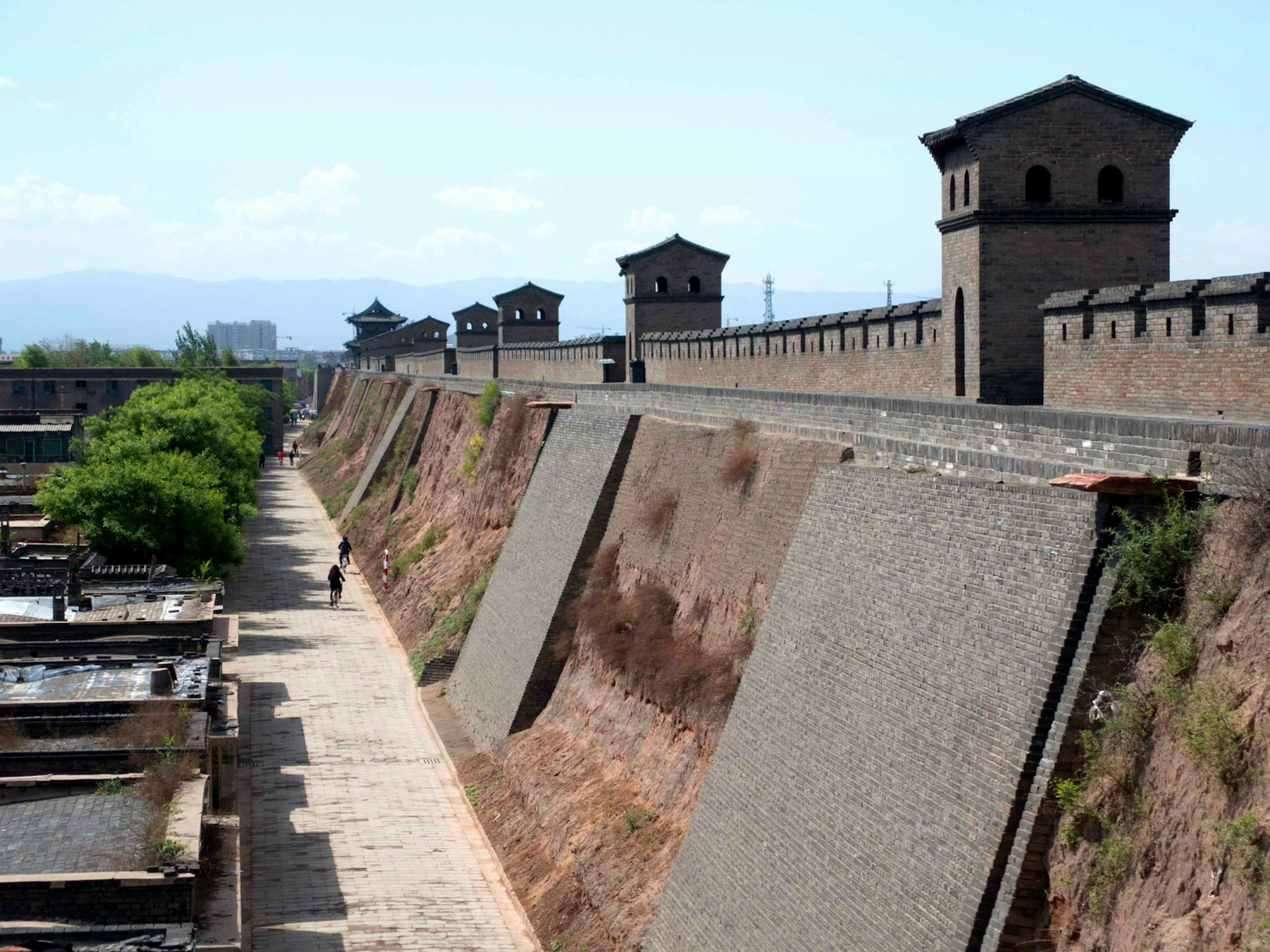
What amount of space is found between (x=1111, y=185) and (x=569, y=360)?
23054 millimetres

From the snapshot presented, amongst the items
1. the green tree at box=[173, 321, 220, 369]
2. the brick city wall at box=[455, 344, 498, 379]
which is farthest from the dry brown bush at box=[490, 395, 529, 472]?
the green tree at box=[173, 321, 220, 369]

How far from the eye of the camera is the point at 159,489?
1107 inches

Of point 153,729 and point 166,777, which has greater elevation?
point 153,729

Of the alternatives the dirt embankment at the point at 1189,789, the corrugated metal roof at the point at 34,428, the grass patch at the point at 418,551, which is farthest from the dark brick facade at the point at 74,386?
the dirt embankment at the point at 1189,789

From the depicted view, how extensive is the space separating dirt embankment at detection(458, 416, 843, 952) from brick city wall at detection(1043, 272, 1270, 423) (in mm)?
2798

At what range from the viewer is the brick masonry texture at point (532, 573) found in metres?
19.4

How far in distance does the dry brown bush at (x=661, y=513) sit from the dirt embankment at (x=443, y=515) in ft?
23.3

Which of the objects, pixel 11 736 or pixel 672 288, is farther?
pixel 672 288

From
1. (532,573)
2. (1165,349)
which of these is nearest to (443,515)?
(532,573)

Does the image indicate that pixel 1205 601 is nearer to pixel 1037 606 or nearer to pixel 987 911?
pixel 1037 606

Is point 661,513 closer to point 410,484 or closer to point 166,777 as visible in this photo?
point 166,777

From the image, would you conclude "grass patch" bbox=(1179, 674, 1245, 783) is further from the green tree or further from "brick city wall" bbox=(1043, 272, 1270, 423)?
the green tree

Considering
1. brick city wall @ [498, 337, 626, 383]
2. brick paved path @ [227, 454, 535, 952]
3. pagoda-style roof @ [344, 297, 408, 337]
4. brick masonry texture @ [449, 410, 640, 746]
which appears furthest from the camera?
pagoda-style roof @ [344, 297, 408, 337]

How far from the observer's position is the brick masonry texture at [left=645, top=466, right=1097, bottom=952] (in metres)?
8.48
